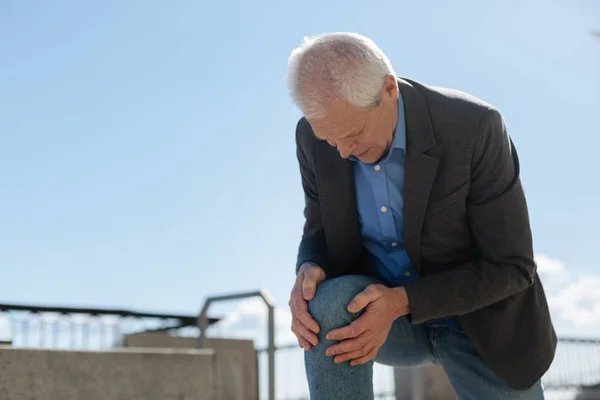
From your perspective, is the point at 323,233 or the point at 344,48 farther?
the point at 323,233

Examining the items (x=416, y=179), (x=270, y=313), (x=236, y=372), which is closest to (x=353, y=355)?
(x=416, y=179)

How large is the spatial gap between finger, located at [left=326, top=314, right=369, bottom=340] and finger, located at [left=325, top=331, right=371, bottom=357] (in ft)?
0.04

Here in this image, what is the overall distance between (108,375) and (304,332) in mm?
2960

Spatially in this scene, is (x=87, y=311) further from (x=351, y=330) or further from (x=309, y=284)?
(x=351, y=330)

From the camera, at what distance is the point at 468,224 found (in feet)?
6.93

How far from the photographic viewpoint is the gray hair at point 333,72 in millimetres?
1874

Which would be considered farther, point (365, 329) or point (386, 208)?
point (386, 208)

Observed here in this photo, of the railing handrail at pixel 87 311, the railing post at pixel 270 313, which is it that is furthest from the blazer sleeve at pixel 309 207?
the railing handrail at pixel 87 311

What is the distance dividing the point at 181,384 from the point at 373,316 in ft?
11.0

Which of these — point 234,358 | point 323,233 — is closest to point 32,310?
point 234,358

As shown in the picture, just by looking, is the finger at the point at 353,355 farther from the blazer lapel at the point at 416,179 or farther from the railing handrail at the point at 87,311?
the railing handrail at the point at 87,311

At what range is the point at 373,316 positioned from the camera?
1.80 metres

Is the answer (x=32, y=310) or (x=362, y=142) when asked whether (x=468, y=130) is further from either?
(x=32, y=310)

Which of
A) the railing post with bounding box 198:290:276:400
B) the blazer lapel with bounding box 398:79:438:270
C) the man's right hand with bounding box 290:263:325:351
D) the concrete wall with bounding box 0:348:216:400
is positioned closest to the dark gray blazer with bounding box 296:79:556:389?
the blazer lapel with bounding box 398:79:438:270
